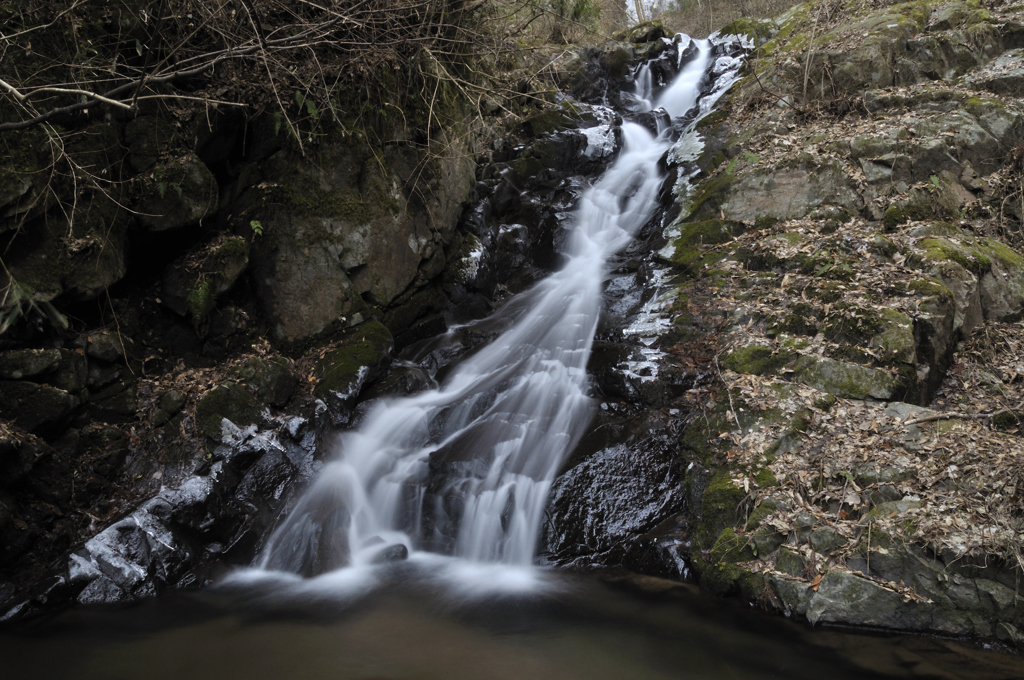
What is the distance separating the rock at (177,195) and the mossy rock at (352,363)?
2.32m

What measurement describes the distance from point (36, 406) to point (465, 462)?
13.9 feet

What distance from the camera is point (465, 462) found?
20.7ft

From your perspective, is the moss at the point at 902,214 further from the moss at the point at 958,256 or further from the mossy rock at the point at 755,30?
the mossy rock at the point at 755,30

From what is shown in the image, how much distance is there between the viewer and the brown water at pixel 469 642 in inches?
157

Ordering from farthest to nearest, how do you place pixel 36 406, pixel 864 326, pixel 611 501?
pixel 864 326 < pixel 611 501 < pixel 36 406

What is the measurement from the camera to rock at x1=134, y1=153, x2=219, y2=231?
20.9 ft

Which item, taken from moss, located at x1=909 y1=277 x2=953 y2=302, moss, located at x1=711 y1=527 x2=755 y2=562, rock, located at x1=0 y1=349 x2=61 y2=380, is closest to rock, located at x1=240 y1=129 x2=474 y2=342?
rock, located at x1=0 y1=349 x2=61 y2=380

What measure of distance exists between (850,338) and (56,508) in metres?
8.29

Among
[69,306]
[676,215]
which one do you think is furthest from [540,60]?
[69,306]

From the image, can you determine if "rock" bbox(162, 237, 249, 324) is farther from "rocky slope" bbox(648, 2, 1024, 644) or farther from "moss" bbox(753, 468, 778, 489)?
"moss" bbox(753, 468, 778, 489)

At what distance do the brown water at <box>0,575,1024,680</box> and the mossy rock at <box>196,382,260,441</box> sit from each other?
1.80 meters

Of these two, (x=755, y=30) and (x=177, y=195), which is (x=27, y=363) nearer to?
(x=177, y=195)

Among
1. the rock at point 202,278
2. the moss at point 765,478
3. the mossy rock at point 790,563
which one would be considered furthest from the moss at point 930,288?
the rock at point 202,278

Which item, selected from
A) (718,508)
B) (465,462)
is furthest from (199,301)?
(718,508)
